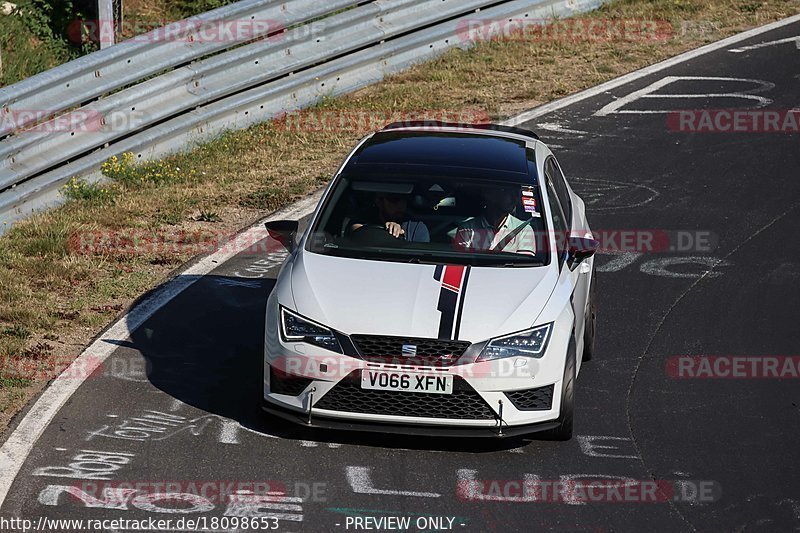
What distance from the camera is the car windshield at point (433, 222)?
7.95 m

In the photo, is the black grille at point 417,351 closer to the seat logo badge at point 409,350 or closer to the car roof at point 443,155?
the seat logo badge at point 409,350

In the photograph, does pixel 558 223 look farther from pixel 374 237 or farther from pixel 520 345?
pixel 520 345

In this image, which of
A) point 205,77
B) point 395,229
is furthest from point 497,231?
point 205,77

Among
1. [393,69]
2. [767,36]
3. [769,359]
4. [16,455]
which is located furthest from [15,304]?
[767,36]

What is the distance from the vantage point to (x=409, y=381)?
276 inches

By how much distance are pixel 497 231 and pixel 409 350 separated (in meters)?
1.41

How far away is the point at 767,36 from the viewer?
1764 centimetres

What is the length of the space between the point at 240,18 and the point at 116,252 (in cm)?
400

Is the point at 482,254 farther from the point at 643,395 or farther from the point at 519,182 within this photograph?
the point at 643,395

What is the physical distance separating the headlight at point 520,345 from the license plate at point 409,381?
25cm

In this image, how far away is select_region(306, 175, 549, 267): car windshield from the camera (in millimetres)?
7945

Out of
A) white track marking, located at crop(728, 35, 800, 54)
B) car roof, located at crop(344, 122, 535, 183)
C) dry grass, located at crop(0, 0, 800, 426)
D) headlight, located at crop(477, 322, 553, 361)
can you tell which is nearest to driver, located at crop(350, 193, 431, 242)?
car roof, located at crop(344, 122, 535, 183)

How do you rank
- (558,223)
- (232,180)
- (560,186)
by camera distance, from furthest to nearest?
1. (232,180)
2. (560,186)
3. (558,223)

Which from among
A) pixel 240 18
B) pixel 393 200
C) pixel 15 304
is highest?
pixel 240 18
